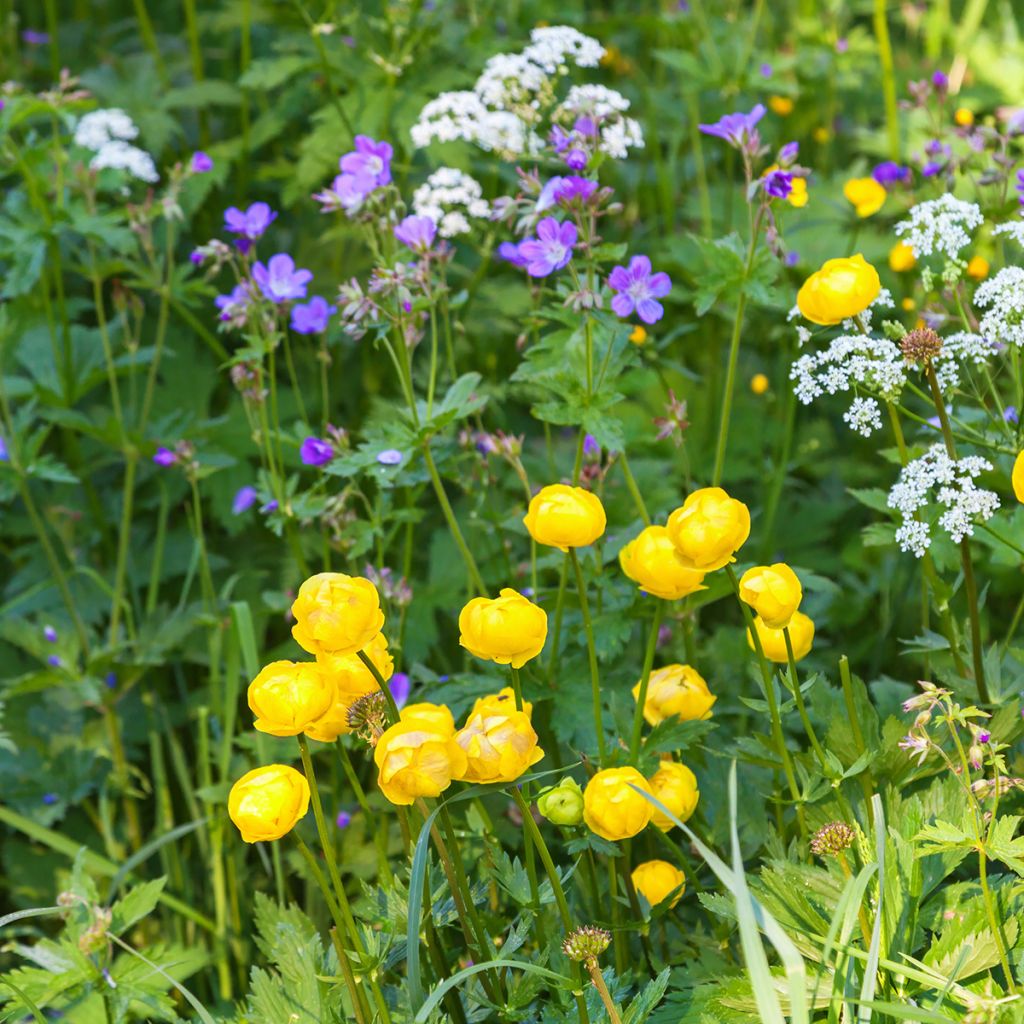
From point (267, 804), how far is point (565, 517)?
0.38 metres

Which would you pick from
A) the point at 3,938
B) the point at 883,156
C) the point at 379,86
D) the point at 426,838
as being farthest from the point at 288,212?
the point at 426,838

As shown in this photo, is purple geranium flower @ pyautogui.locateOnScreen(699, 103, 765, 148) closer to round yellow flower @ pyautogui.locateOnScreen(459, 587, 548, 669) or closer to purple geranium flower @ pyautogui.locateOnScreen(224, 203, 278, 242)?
purple geranium flower @ pyautogui.locateOnScreen(224, 203, 278, 242)

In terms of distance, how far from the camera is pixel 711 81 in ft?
8.89

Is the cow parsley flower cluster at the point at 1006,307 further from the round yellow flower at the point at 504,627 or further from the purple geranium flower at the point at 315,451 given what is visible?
the purple geranium flower at the point at 315,451

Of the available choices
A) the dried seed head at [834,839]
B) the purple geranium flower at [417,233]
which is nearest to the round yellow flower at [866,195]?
the purple geranium flower at [417,233]

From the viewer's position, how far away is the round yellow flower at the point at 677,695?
1462 mm

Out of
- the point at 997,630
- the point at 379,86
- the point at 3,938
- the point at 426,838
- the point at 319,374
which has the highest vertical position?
the point at 379,86

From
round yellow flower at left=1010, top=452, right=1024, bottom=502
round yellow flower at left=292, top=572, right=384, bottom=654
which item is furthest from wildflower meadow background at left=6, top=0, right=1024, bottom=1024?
round yellow flower at left=1010, top=452, right=1024, bottom=502

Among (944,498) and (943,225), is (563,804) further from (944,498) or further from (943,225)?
(943,225)

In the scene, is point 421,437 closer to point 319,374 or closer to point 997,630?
point 319,374

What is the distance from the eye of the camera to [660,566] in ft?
3.77

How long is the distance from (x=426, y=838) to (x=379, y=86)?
190cm

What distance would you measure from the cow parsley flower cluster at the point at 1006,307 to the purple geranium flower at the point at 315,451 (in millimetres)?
918

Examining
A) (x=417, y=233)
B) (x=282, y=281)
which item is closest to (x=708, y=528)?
(x=417, y=233)
